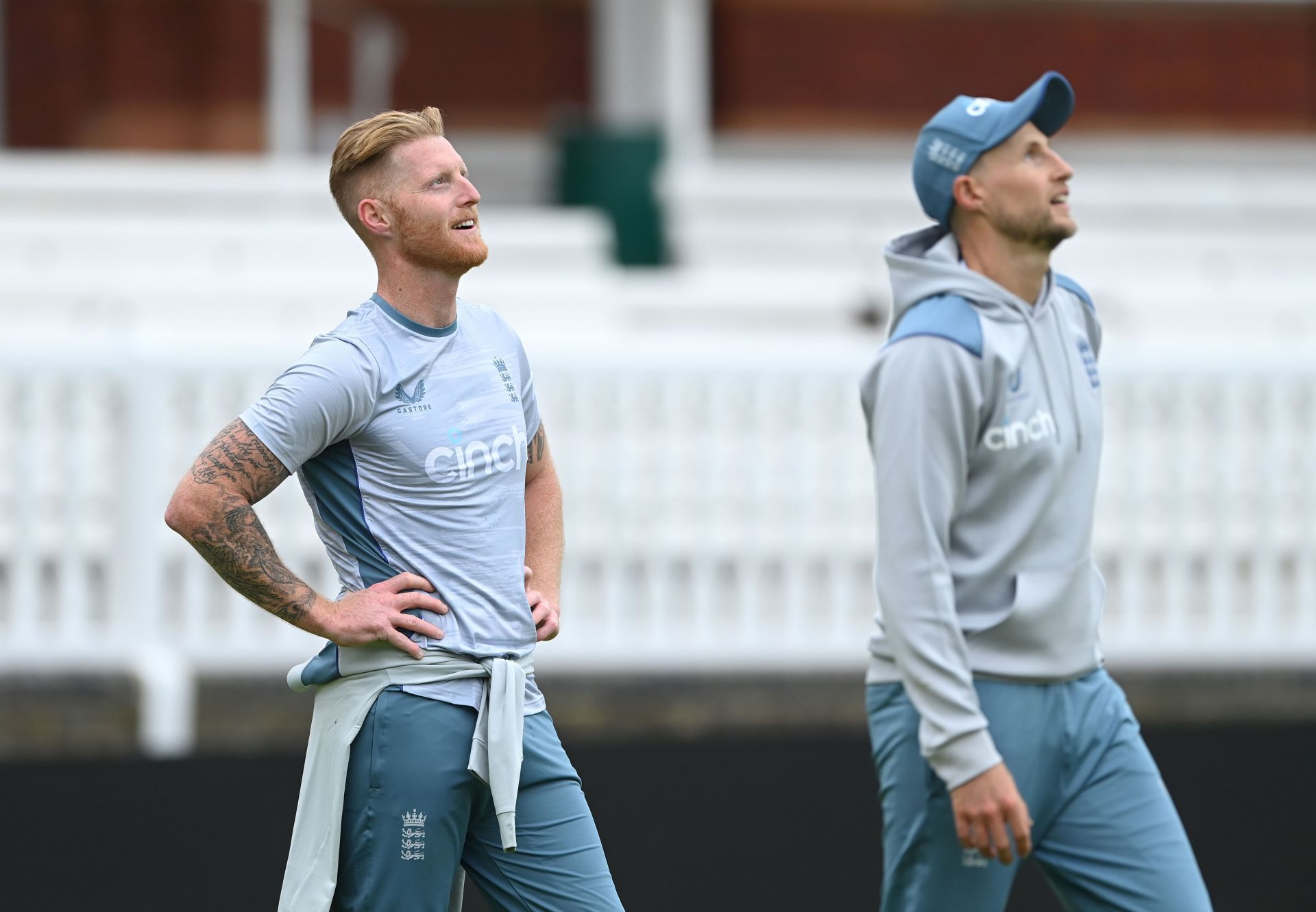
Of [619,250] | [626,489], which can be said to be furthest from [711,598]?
[619,250]

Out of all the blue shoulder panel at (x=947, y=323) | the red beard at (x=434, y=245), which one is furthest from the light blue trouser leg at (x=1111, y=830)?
the red beard at (x=434, y=245)

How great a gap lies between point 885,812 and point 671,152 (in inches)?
283

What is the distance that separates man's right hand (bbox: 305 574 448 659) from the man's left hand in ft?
0.79

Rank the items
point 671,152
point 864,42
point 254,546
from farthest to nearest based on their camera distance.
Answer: point 864,42
point 671,152
point 254,546

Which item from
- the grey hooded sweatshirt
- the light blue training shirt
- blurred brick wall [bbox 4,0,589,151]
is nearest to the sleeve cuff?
the grey hooded sweatshirt

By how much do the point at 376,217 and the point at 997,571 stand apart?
4.11 ft

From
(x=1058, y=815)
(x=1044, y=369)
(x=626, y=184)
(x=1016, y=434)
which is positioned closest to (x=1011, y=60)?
(x=626, y=184)

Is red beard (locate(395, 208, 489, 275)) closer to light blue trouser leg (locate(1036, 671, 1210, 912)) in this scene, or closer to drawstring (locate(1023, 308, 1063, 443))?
drawstring (locate(1023, 308, 1063, 443))

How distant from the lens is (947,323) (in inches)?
125

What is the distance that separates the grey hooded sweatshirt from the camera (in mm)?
3100

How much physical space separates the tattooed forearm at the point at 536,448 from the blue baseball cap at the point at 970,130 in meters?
0.84

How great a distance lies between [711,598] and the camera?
7.20 m

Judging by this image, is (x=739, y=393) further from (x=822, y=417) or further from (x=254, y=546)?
(x=254, y=546)

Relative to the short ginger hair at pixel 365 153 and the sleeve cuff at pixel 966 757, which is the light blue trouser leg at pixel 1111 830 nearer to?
the sleeve cuff at pixel 966 757
